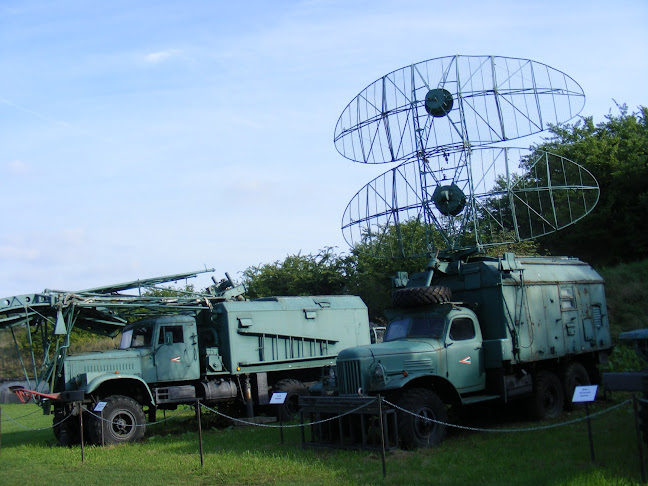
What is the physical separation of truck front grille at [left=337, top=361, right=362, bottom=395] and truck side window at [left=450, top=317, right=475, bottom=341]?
2.06 metres

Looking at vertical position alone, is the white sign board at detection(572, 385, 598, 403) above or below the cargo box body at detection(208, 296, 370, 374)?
below

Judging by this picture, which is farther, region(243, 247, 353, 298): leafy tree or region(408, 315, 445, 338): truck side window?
region(243, 247, 353, 298): leafy tree

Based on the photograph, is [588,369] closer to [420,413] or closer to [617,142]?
[420,413]

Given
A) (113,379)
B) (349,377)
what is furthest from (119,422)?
(349,377)

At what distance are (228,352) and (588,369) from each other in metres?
8.66

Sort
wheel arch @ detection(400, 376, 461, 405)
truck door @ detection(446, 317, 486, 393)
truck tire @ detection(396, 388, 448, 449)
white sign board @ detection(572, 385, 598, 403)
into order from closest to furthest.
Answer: white sign board @ detection(572, 385, 598, 403), truck tire @ detection(396, 388, 448, 449), wheel arch @ detection(400, 376, 461, 405), truck door @ detection(446, 317, 486, 393)

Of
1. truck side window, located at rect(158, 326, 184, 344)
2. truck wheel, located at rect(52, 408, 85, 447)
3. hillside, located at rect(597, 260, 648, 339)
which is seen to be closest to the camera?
truck wheel, located at rect(52, 408, 85, 447)

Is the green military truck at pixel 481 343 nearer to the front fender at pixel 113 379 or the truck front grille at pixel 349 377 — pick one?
the truck front grille at pixel 349 377

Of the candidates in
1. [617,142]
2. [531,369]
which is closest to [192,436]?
[531,369]

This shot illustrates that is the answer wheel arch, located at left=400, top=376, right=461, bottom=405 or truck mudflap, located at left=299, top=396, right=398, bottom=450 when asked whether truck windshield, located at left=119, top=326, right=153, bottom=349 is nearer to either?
truck mudflap, located at left=299, top=396, right=398, bottom=450

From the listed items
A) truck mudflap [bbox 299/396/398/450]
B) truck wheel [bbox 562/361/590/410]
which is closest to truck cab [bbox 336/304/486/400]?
truck mudflap [bbox 299/396/398/450]

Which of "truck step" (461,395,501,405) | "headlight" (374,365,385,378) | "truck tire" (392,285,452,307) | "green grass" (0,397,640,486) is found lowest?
"green grass" (0,397,640,486)

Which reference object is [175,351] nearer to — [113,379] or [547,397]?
[113,379]

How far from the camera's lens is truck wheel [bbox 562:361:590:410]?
14.1 meters
